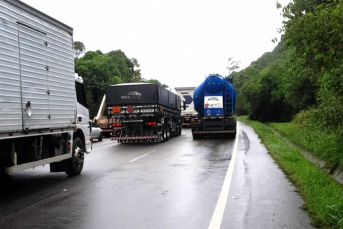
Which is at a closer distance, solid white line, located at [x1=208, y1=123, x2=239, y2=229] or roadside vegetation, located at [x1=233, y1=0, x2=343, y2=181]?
solid white line, located at [x1=208, y1=123, x2=239, y2=229]

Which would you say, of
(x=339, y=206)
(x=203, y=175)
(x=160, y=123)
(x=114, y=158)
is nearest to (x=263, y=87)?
(x=160, y=123)

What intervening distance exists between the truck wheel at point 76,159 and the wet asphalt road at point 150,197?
223 mm

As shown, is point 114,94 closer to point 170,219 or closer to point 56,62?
point 56,62

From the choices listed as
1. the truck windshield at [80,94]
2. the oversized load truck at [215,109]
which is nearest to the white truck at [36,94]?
the truck windshield at [80,94]

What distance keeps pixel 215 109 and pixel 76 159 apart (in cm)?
1384

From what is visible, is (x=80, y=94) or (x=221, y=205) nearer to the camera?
(x=221, y=205)

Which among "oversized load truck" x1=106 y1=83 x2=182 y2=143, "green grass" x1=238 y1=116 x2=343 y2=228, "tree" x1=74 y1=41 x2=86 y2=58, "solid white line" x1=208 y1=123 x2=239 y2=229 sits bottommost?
"solid white line" x1=208 y1=123 x2=239 y2=229

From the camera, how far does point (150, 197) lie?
25.7ft

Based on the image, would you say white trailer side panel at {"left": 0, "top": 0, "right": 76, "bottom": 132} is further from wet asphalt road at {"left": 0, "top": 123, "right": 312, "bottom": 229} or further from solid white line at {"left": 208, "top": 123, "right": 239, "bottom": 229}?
solid white line at {"left": 208, "top": 123, "right": 239, "bottom": 229}

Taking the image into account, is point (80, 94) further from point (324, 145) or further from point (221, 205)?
point (324, 145)

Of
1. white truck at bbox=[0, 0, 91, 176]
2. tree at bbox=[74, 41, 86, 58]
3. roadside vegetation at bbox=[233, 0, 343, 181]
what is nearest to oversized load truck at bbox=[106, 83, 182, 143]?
roadside vegetation at bbox=[233, 0, 343, 181]

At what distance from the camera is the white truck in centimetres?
735

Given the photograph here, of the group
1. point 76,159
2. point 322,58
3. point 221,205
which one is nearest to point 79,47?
point 76,159

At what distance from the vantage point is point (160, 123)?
2127cm
